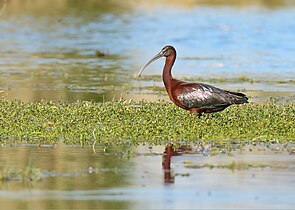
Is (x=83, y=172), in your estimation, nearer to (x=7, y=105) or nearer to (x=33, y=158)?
(x=33, y=158)

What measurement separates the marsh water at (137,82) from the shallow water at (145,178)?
1 cm

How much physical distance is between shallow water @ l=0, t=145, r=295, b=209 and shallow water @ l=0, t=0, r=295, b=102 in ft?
19.8

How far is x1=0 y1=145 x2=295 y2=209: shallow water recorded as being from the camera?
8.90 meters

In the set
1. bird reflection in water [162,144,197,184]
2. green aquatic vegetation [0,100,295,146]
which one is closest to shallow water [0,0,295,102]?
green aquatic vegetation [0,100,295,146]

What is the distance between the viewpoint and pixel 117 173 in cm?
1020

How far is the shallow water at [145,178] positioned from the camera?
8898 millimetres

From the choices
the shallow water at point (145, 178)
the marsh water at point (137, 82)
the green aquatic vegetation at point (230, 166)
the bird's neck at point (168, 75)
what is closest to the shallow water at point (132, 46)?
the marsh water at point (137, 82)

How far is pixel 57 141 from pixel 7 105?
3.25 metres

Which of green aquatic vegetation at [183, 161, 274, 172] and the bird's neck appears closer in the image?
green aquatic vegetation at [183, 161, 274, 172]

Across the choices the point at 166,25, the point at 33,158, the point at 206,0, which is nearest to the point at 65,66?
the point at 33,158

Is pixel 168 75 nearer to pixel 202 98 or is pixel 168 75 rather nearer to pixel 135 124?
pixel 202 98

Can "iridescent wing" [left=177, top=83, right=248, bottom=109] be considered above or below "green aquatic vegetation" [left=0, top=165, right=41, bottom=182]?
above

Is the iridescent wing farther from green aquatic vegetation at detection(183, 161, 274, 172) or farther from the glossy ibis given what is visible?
green aquatic vegetation at detection(183, 161, 274, 172)

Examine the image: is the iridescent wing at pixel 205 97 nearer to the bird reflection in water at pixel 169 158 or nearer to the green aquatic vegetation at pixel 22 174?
the bird reflection in water at pixel 169 158
